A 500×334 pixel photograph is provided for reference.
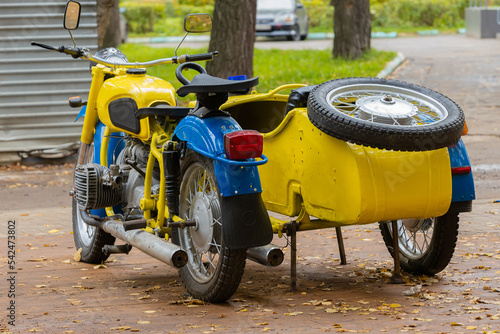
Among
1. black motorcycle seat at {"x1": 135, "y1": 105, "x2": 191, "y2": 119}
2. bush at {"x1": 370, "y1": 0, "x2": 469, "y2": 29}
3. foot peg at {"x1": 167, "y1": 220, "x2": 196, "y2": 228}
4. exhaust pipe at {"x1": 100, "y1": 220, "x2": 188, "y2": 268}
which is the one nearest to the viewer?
exhaust pipe at {"x1": 100, "y1": 220, "x2": 188, "y2": 268}

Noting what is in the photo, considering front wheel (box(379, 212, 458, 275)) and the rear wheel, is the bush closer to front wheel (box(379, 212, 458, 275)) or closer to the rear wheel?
the rear wheel

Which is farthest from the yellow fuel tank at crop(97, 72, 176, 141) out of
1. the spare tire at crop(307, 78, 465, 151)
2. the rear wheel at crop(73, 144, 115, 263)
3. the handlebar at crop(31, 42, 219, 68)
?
the spare tire at crop(307, 78, 465, 151)

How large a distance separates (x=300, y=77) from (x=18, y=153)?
21.3ft

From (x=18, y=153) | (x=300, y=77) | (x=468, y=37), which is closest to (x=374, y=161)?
(x=18, y=153)

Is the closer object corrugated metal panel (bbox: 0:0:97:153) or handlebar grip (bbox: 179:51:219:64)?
handlebar grip (bbox: 179:51:219:64)

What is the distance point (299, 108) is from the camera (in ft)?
17.4

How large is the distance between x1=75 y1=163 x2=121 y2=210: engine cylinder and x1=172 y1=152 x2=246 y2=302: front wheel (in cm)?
72

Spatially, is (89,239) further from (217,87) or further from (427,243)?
(427,243)

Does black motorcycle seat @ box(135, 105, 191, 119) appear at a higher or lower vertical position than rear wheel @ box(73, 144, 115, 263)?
higher

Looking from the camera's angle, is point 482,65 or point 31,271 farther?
point 482,65

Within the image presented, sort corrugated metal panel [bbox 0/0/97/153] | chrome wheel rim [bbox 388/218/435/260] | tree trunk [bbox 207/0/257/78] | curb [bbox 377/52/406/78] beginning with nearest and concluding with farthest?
chrome wheel rim [bbox 388/218/435/260], corrugated metal panel [bbox 0/0/97/153], tree trunk [bbox 207/0/257/78], curb [bbox 377/52/406/78]

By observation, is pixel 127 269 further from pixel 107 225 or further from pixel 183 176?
pixel 183 176

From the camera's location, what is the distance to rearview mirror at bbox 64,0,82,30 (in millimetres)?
5984

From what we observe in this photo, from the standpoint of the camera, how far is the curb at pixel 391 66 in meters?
16.8
